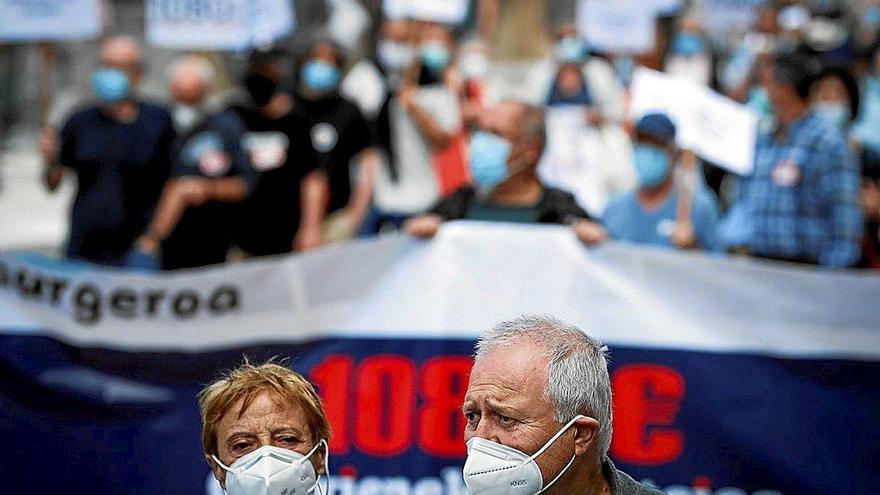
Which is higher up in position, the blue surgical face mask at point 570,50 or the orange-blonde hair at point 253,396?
the blue surgical face mask at point 570,50

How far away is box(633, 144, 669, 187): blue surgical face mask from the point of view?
23.4ft

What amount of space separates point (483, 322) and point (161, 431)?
1332mm

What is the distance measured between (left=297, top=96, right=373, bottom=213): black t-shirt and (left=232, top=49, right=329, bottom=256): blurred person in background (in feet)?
0.22

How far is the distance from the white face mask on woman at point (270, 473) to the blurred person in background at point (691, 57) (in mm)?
8380

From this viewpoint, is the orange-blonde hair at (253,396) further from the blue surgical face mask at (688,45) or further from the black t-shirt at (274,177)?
the blue surgical face mask at (688,45)

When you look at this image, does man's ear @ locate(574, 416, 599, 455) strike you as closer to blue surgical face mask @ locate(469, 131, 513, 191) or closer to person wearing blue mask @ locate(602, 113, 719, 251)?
blue surgical face mask @ locate(469, 131, 513, 191)

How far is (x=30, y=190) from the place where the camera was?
13000 mm

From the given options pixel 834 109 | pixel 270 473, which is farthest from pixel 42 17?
pixel 270 473

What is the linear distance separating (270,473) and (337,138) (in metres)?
5.03

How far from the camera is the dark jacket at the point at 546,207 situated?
249 inches

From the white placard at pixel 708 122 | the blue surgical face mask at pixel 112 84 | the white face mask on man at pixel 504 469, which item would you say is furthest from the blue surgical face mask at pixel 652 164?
the white face mask on man at pixel 504 469

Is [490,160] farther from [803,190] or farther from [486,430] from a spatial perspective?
[486,430]

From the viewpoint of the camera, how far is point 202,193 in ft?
26.9

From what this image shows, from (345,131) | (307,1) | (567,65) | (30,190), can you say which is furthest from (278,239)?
(307,1)
